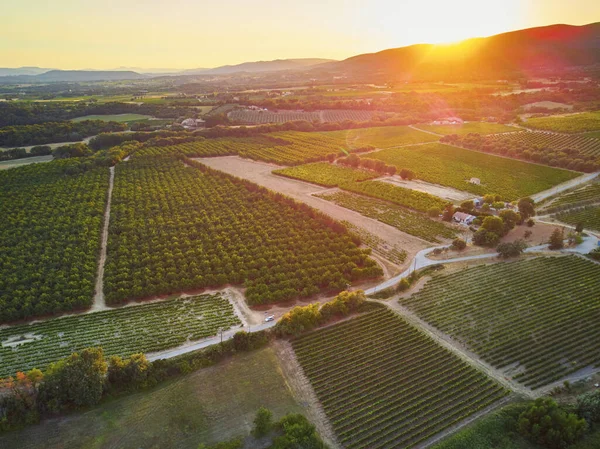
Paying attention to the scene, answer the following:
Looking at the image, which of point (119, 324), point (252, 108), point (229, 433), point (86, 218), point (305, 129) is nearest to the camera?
point (229, 433)

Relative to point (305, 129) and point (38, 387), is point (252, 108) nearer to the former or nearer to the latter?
point (305, 129)

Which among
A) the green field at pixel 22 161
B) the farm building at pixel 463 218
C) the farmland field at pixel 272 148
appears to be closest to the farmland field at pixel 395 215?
the farm building at pixel 463 218

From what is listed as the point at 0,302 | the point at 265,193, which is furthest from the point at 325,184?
the point at 0,302

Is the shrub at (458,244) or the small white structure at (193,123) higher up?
the small white structure at (193,123)

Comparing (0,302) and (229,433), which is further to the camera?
(0,302)

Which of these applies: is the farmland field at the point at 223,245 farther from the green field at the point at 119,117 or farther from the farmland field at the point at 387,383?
the green field at the point at 119,117

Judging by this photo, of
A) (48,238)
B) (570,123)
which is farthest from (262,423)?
(570,123)

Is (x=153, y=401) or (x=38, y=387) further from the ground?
(x=38, y=387)

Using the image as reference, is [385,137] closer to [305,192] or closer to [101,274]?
[305,192]
